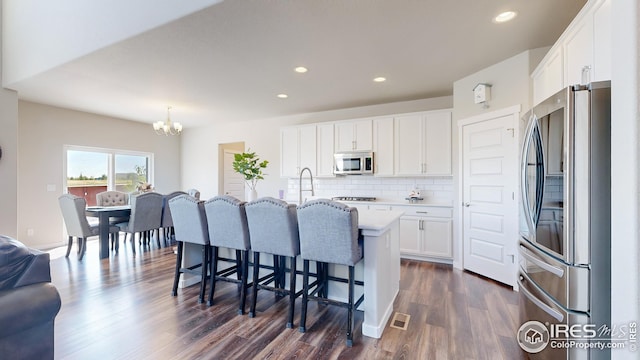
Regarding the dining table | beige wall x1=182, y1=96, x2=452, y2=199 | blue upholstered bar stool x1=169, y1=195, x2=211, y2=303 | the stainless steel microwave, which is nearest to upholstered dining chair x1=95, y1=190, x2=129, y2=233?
the dining table

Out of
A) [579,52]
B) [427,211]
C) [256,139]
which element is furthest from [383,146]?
[256,139]

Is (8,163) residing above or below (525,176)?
above

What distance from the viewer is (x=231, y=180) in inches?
288

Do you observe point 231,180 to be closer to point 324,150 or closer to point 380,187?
point 324,150

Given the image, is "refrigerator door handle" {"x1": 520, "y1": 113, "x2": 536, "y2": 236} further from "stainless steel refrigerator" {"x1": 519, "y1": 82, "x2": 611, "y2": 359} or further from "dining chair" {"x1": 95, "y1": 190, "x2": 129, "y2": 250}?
"dining chair" {"x1": 95, "y1": 190, "x2": 129, "y2": 250}

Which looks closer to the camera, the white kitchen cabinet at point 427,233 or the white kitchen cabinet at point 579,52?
the white kitchen cabinet at point 579,52

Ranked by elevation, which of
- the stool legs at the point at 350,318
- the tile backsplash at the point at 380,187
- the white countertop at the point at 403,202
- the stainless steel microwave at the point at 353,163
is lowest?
the stool legs at the point at 350,318

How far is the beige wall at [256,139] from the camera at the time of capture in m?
5.00

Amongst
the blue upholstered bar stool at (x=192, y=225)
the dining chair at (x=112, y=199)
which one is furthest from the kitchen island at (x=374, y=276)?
the dining chair at (x=112, y=199)

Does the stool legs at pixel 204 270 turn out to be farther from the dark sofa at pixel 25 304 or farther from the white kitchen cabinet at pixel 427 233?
the white kitchen cabinet at pixel 427 233

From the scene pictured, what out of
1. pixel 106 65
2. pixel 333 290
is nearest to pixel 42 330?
pixel 333 290

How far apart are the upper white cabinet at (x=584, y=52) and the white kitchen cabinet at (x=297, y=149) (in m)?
3.49

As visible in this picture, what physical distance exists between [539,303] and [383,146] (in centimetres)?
326

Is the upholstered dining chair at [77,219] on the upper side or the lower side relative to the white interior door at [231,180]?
lower
